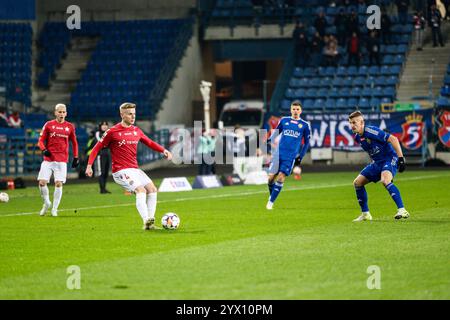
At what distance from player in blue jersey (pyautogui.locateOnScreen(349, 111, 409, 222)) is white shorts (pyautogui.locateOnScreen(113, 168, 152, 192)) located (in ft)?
12.5

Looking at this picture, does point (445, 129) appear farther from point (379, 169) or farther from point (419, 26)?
point (379, 169)

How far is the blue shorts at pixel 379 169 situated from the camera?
1962cm

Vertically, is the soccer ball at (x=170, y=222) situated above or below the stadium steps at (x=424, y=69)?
below

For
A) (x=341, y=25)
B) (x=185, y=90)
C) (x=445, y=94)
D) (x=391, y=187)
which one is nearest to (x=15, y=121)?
(x=185, y=90)

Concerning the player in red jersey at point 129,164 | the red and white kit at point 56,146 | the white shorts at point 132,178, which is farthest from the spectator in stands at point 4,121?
the white shorts at point 132,178

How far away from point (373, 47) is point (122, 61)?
11.7 m

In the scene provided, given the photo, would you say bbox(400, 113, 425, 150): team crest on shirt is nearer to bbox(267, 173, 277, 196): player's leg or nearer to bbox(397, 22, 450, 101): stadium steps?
bbox(397, 22, 450, 101): stadium steps

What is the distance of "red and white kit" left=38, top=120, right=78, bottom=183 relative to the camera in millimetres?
23656

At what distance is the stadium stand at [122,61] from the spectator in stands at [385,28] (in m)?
9.00

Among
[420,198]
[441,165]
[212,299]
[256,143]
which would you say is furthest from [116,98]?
[212,299]

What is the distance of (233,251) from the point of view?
608 inches

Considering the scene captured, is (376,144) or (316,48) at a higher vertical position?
(316,48)

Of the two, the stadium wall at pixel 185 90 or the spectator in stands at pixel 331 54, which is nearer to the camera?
the stadium wall at pixel 185 90

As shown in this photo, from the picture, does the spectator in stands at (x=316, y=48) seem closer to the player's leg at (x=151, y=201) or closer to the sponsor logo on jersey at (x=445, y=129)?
the sponsor logo on jersey at (x=445, y=129)
